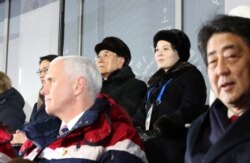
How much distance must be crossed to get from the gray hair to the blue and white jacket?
0.06 m

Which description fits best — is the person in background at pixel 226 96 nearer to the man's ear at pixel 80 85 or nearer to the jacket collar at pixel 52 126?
the jacket collar at pixel 52 126

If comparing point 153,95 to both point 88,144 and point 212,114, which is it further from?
point 212,114

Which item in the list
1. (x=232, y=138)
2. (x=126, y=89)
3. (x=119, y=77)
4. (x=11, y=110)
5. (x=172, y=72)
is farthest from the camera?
(x=11, y=110)

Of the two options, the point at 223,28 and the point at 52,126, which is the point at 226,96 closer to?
the point at 223,28

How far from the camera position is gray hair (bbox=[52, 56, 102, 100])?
246 cm

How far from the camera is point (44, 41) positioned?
6664 millimetres

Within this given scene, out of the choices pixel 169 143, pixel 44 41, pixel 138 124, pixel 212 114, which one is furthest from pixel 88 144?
pixel 44 41

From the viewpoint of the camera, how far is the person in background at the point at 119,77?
3395mm

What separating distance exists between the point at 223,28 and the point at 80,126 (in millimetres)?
827

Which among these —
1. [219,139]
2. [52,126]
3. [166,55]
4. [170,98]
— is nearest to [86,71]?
[52,126]

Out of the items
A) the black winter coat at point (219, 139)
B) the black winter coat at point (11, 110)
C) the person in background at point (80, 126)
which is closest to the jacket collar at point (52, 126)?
the person in background at point (80, 126)

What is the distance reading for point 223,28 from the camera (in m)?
1.76

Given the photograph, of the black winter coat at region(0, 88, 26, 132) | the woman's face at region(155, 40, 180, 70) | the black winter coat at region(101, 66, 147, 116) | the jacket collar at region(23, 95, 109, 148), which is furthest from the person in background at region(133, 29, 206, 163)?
the black winter coat at region(0, 88, 26, 132)

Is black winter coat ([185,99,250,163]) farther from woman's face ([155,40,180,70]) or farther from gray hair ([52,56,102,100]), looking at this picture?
woman's face ([155,40,180,70])
